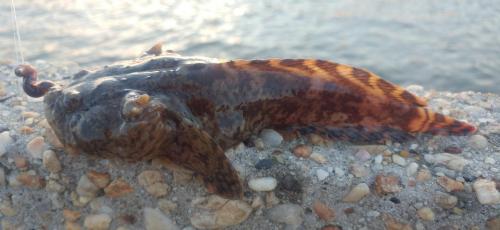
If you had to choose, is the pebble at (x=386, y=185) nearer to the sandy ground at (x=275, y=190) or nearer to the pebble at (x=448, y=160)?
the sandy ground at (x=275, y=190)

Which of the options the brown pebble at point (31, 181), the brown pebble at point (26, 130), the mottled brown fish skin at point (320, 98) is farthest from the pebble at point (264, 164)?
the brown pebble at point (26, 130)

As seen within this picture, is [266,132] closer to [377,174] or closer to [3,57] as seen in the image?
[377,174]

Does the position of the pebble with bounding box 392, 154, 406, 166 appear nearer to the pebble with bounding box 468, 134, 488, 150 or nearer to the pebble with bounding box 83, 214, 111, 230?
the pebble with bounding box 468, 134, 488, 150

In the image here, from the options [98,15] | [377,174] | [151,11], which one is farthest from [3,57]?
[377,174]

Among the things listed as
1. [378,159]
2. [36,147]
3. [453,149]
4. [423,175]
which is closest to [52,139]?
[36,147]

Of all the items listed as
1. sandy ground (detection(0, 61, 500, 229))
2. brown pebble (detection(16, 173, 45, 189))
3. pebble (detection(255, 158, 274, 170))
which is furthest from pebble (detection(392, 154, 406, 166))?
brown pebble (detection(16, 173, 45, 189))
